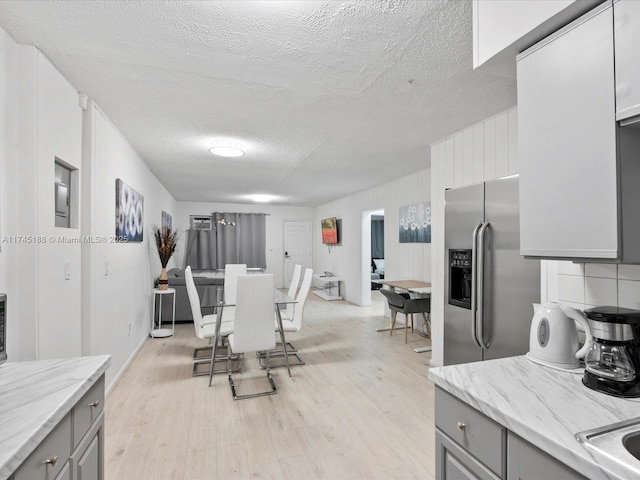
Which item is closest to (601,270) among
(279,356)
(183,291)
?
(279,356)

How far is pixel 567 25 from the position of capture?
115 centimetres

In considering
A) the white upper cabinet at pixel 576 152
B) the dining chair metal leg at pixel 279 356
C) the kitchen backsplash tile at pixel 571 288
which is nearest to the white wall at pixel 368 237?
the dining chair metal leg at pixel 279 356

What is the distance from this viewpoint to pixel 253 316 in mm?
2883

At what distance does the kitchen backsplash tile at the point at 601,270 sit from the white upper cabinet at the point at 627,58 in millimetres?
641

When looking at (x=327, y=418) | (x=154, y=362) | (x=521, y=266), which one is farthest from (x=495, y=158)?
(x=154, y=362)

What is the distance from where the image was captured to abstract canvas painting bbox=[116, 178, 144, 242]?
321 cm

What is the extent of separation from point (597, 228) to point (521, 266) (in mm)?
1247

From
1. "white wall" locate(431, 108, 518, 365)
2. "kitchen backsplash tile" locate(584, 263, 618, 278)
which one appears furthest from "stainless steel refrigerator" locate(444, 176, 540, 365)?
"kitchen backsplash tile" locate(584, 263, 618, 278)

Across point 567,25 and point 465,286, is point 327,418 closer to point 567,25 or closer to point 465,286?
point 465,286

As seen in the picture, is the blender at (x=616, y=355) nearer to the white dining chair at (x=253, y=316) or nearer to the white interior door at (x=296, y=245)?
the white dining chair at (x=253, y=316)

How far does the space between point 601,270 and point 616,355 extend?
1.37ft

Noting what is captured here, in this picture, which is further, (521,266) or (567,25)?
(521,266)

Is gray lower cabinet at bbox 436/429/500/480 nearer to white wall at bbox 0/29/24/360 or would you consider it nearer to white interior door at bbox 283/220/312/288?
white wall at bbox 0/29/24/360

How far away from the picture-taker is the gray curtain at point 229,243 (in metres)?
8.48
